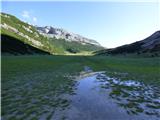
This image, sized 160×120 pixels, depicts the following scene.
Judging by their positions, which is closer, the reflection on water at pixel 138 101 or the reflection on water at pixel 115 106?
the reflection on water at pixel 115 106

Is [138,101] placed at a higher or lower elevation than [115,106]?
lower

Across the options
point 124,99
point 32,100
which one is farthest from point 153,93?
point 32,100

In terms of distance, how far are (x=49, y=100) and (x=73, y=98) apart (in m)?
2.70

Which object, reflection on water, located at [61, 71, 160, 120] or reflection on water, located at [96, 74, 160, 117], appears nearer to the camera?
reflection on water, located at [61, 71, 160, 120]

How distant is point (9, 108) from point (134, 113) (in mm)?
10451

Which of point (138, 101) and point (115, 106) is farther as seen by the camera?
point (138, 101)

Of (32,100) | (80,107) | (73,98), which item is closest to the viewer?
(80,107)

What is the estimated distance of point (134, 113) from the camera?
16.7 meters

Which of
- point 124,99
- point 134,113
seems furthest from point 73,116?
point 124,99

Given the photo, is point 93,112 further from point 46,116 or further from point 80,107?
point 46,116

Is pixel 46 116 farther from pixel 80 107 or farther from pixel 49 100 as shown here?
pixel 49 100

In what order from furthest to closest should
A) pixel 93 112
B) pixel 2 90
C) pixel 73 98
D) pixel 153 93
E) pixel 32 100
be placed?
pixel 153 93
pixel 2 90
pixel 73 98
pixel 32 100
pixel 93 112

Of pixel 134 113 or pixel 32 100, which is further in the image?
pixel 32 100

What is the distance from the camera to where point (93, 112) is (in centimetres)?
1634
